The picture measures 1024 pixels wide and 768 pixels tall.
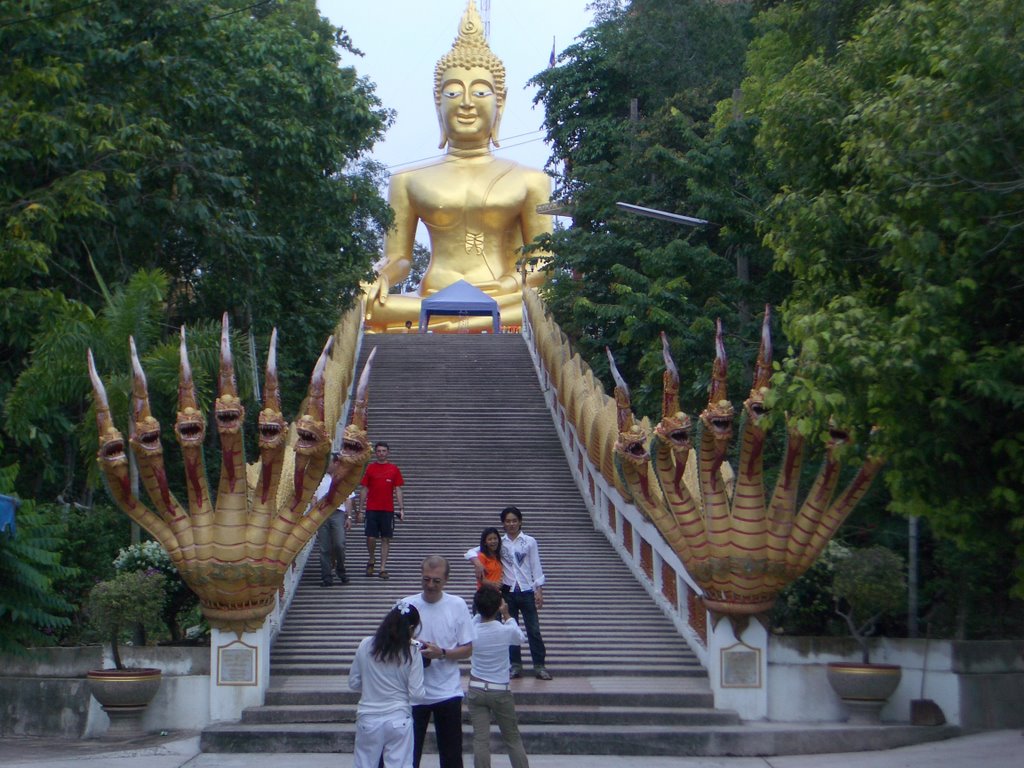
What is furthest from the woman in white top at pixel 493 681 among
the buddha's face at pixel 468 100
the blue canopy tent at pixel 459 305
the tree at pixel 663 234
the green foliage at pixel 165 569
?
the buddha's face at pixel 468 100

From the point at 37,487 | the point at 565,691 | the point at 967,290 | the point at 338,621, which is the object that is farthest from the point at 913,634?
the point at 37,487

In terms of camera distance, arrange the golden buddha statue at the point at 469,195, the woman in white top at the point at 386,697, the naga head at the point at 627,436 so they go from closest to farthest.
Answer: the woman in white top at the point at 386,697 → the naga head at the point at 627,436 → the golden buddha statue at the point at 469,195

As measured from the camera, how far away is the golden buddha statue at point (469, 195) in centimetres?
3222

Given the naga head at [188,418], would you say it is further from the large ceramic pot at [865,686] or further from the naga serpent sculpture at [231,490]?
the large ceramic pot at [865,686]

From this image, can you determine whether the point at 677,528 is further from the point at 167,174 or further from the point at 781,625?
the point at 167,174

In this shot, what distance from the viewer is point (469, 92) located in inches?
1281

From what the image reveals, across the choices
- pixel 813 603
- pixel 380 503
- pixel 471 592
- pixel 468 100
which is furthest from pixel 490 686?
pixel 468 100

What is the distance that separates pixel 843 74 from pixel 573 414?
8.45m

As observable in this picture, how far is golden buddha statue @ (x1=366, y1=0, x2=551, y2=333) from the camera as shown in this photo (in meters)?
32.2

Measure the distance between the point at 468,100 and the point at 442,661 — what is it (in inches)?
1012

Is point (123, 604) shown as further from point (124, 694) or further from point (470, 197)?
point (470, 197)

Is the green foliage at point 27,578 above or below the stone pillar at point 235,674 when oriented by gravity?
above

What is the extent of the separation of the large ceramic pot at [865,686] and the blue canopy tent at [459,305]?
18.2m

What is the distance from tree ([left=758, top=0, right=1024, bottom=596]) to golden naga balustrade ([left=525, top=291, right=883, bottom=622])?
1.81 metres
